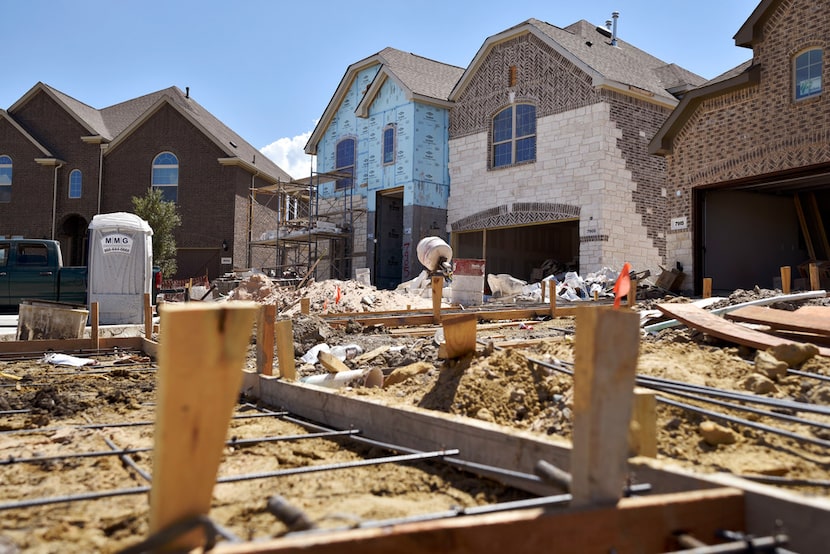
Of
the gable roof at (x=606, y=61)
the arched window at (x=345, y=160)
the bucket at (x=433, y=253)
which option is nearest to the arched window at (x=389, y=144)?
the arched window at (x=345, y=160)

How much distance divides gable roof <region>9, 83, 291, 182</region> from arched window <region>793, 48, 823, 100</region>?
Answer: 2281 cm

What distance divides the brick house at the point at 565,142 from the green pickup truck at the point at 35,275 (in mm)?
14190

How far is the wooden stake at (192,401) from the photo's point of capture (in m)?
1.78

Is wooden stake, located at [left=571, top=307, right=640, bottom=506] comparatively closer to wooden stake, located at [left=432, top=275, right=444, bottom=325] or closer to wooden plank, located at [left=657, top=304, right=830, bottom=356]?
wooden plank, located at [left=657, top=304, right=830, bottom=356]

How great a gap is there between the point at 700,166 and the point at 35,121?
34262mm

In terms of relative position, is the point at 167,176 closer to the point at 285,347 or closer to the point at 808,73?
the point at 808,73

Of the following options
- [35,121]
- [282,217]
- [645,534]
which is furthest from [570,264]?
[35,121]

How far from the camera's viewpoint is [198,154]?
113 feet

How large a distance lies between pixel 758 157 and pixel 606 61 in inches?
324

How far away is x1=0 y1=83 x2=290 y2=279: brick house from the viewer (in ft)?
111

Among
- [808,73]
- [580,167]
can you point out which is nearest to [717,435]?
[808,73]

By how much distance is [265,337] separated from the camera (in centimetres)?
591

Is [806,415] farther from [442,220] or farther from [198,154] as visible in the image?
[198,154]

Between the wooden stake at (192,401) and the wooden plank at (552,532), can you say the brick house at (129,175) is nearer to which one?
the wooden stake at (192,401)
